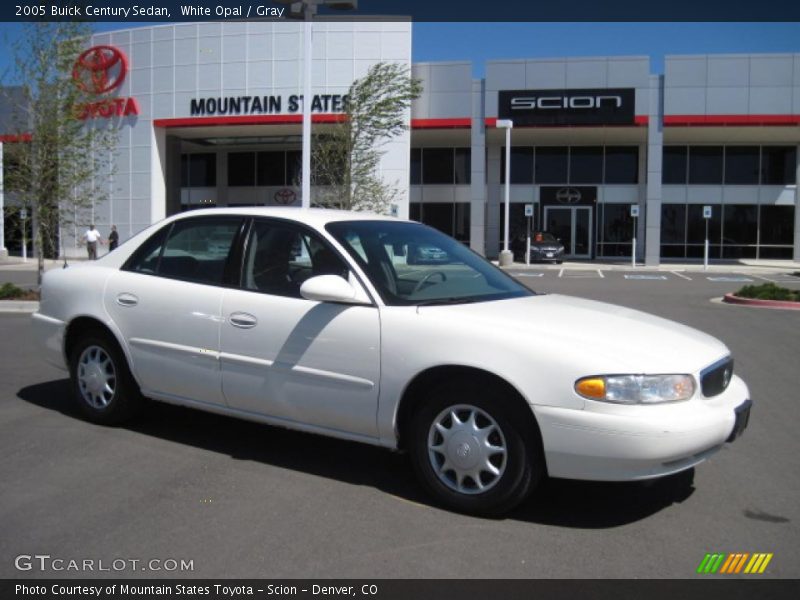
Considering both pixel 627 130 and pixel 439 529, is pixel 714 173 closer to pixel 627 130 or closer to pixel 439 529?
pixel 627 130

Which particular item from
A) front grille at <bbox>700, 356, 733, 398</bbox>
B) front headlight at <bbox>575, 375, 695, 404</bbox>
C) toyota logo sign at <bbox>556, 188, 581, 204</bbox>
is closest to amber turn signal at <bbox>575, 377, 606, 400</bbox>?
front headlight at <bbox>575, 375, 695, 404</bbox>

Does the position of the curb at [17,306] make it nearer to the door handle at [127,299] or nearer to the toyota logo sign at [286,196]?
the door handle at [127,299]

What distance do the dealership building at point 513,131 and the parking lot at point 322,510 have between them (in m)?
22.6

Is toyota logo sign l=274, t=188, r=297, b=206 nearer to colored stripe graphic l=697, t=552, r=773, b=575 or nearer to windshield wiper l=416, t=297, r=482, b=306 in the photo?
windshield wiper l=416, t=297, r=482, b=306

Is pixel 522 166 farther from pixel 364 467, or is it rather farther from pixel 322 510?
pixel 322 510

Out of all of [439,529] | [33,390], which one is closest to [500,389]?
[439,529]

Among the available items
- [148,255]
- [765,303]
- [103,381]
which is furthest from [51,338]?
[765,303]

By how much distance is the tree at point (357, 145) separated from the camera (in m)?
24.5

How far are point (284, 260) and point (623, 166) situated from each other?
35.0m

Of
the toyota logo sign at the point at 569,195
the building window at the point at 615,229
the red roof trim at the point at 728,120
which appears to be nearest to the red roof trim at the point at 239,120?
the toyota logo sign at the point at 569,195

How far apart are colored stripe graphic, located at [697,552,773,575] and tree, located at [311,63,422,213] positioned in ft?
68.8

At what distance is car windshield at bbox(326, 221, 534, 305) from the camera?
15.3 ft
